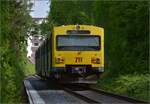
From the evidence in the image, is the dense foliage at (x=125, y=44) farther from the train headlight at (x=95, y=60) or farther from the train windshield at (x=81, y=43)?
the train windshield at (x=81, y=43)

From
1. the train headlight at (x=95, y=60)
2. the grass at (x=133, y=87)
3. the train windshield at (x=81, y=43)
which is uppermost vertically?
the train windshield at (x=81, y=43)

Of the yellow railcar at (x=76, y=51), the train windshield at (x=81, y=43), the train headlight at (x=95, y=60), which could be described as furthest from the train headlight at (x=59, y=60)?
the train headlight at (x=95, y=60)

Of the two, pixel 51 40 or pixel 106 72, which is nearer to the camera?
pixel 51 40

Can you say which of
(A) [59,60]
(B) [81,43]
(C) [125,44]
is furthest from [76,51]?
(C) [125,44]

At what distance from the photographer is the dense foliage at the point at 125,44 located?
29.4 meters

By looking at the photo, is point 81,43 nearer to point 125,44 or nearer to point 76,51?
point 76,51

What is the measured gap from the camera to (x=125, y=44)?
35594mm

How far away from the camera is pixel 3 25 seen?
15.6 m

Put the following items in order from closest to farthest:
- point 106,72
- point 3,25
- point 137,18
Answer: point 3,25 → point 137,18 → point 106,72

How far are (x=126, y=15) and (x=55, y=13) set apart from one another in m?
27.3

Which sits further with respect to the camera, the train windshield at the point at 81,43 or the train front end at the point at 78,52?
the train windshield at the point at 81,43

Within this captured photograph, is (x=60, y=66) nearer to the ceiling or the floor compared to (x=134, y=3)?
nearer to the floor

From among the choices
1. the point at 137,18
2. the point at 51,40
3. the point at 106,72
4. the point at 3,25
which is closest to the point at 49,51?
the point at 51,40

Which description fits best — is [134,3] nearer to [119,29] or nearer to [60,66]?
[119,29]
